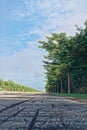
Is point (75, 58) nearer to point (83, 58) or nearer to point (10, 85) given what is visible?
point (83, 58)

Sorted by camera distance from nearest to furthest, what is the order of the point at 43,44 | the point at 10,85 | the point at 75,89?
1. the point at 43,44
2. the point at 75,89
3. the point at 10,85

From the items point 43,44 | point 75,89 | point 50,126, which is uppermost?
point 43,44

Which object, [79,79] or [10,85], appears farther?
[10,85]

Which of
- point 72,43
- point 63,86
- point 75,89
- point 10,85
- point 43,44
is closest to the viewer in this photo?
point 72,43

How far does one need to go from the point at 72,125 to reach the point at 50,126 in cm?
60

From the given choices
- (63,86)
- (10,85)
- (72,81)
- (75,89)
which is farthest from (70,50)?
(10,85)

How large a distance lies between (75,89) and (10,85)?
8531 cm

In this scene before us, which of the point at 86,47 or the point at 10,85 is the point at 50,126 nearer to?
the point at 86,47

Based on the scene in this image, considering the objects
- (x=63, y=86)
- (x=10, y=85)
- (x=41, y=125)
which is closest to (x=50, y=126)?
(x=41, y=125)

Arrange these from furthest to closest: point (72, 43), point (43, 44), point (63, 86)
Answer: point (63, 86), point (43, 44), point (72, 43)

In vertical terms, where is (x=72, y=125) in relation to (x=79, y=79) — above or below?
below

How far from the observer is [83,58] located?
130 feet

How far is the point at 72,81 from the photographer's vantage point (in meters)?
74.9

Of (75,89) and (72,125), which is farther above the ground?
(75,89)
